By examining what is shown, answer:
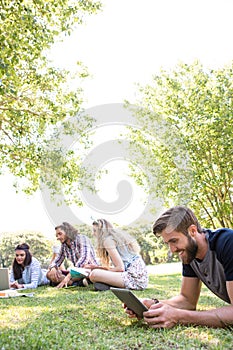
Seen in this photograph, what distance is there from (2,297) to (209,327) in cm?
348

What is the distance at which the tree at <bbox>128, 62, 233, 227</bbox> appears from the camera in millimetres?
14734

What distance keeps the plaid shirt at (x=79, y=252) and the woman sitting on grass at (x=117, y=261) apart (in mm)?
609

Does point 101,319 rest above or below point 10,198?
below

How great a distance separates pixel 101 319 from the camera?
370 centimetres

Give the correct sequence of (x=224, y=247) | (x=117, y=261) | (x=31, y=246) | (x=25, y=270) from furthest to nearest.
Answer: (x=31, y=246)
(x=25, y=270)
(x=117, y=261)
(x=224, y=247)

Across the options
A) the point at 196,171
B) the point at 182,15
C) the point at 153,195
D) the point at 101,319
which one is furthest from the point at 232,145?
the point at 101,319

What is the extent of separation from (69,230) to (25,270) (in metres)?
1.19

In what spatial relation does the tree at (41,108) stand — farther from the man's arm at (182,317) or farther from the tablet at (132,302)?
the man's arm at (182,317)

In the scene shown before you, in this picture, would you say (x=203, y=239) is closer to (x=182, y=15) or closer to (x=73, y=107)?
(x=73, y=107)

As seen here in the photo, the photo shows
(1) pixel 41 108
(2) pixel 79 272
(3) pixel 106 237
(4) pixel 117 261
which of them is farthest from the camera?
(1) pixel 41 108

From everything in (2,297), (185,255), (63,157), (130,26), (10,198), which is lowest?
(2,297)

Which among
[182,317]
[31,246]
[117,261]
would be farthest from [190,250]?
[31,246]

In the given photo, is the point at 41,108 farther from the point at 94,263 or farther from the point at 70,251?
the point at 94,263

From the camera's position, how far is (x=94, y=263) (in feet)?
23.3
